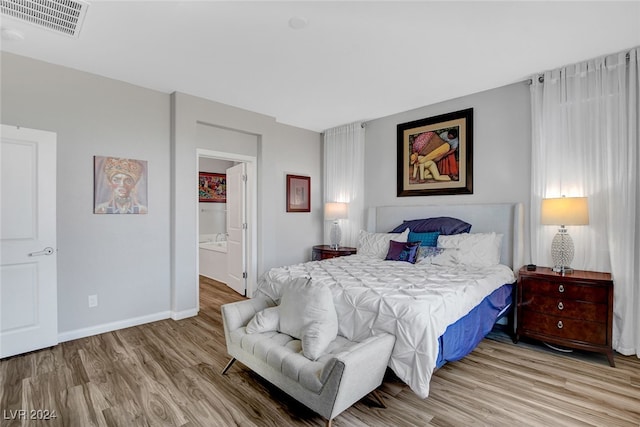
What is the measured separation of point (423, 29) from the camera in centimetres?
243

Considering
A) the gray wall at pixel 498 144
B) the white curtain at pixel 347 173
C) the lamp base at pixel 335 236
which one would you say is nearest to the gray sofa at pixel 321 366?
the gray wall at pixel 498 144

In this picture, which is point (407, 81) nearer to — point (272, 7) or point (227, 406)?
point (272, 7)

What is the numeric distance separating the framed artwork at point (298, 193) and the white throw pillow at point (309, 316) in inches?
116

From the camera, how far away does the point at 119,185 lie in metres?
3.40

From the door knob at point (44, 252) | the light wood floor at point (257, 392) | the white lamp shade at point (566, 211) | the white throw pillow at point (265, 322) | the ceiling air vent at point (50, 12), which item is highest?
the ceiling air vent at point (50, 12)

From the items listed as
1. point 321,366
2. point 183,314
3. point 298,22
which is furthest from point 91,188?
point 321,366

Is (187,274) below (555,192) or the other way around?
below

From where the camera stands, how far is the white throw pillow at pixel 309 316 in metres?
1.96

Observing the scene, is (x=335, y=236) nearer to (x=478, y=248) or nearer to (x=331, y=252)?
(x=331, y=252)

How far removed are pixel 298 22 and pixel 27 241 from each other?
9.90 ft

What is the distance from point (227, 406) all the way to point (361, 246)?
8.69 feet

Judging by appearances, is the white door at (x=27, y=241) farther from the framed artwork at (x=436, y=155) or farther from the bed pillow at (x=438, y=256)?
the framed artwork at (x=436, y=155)

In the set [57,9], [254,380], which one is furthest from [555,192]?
[57,9]

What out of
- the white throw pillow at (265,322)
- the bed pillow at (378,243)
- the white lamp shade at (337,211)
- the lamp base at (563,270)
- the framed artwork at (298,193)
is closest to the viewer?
the white throw pillow at (265,322)
